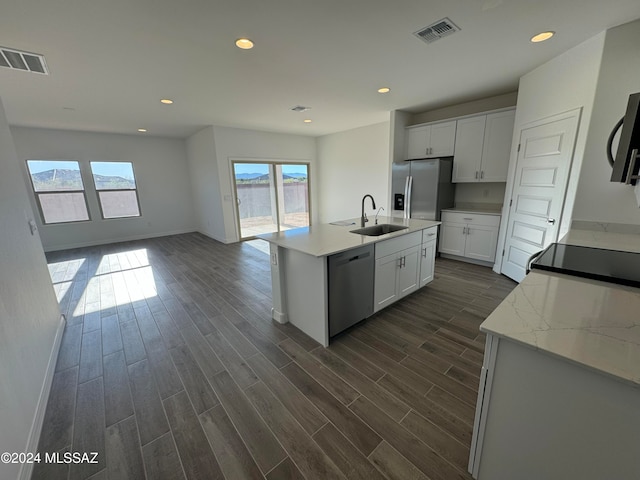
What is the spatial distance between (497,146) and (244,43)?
3.84 m

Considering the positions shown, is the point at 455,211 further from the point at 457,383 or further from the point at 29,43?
the point at 29,43

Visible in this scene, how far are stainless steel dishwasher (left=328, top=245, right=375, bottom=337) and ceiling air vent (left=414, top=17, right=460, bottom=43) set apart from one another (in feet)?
6.40

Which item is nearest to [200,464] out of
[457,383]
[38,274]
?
[457,383]

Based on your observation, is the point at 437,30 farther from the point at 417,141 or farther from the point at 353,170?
the point at 353,170

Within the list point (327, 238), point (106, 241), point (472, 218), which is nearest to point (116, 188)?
point (106, 241)

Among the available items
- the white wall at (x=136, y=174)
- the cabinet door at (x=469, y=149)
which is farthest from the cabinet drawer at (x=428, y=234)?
the white wall at (x=136, y=174)

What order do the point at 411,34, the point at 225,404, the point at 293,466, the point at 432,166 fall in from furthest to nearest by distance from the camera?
the point at 432,166, the point at 411,34, the point at 225,404, the point at 293,466

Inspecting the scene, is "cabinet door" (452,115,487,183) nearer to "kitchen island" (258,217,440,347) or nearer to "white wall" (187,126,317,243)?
"kitchen island" (258,217,440,347)

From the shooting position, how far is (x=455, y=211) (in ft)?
14.1

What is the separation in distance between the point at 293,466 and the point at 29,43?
3.81m

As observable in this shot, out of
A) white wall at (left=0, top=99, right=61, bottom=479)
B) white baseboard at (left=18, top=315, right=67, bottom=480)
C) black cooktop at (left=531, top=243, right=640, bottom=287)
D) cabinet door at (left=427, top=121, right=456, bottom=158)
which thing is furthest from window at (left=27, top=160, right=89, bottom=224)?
black cooktop at (left=531, top=243, right=640, bottom=287)

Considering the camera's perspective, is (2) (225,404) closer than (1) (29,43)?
Yes

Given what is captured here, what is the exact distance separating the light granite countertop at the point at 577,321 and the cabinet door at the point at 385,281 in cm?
134

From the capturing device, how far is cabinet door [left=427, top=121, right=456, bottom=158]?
4.30m
